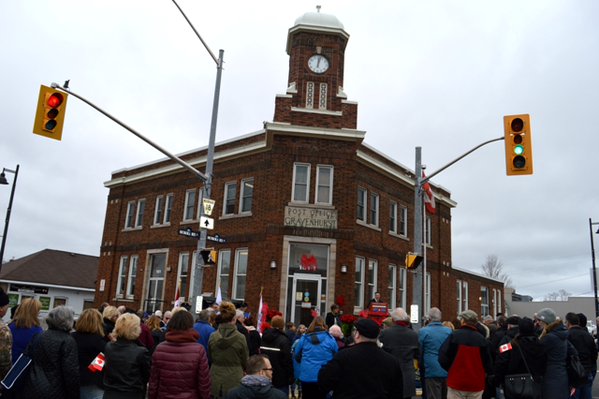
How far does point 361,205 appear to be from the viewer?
2342 cm

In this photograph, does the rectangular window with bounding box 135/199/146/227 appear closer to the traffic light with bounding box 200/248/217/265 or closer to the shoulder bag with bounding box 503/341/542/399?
the traffic light with bounding box 200/248/217/265

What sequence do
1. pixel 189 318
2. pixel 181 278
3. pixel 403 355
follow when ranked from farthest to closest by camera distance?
pixel 181 278
pixel 403 355
pixel 189 318

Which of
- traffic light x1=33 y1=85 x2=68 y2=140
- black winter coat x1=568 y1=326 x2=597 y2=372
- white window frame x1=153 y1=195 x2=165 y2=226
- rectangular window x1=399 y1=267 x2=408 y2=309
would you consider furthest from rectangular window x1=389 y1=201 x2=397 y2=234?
traffic light x1=33 y1=85 x2=68 y2=140

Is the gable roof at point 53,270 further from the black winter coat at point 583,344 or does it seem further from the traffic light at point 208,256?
the black winter coat at point 583,344

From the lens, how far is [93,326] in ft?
20.5

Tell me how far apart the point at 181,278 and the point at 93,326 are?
64.3 ft

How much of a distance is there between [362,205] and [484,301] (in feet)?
61.2

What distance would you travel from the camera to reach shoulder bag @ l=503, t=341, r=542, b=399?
274 inches

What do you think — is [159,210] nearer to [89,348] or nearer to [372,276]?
[372,276]

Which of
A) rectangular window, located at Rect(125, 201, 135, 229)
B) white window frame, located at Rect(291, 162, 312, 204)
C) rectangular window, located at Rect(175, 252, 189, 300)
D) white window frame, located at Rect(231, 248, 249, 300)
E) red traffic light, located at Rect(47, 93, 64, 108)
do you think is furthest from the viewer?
rectangular window, located at Rect(125, 201, 135, 229)

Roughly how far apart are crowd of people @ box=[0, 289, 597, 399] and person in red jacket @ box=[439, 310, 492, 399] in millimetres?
15

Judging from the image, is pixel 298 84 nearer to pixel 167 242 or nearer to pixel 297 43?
pixel 297 43

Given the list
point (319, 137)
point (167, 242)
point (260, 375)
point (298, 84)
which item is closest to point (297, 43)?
point (298, 84)

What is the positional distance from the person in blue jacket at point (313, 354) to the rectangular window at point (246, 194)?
1485cm
